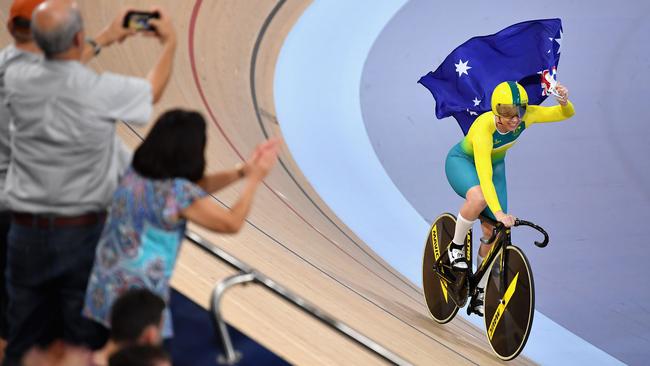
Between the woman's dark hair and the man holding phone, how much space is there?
9 cm

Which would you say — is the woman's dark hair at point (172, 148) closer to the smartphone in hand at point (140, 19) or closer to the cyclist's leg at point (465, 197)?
the smartphone in hand at point (140, 19)

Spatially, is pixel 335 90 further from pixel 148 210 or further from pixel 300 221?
pixel 148 210

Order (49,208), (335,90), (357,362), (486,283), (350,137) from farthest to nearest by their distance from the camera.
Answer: (335,90) < (350,137) < (486,283) < (357,362) < (49,208)

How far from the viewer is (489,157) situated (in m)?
4.39

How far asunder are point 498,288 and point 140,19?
2469 mm

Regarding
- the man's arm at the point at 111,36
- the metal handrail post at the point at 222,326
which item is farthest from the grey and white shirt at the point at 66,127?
the metal handrail post at the point at 222,326

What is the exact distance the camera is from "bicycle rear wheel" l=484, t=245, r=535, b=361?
4293 mm

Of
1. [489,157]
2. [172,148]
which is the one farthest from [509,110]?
[172,148]

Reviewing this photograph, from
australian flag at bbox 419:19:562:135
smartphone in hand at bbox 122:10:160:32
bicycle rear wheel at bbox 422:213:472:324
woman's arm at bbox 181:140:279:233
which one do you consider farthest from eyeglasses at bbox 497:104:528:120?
woman's arm at bbox 181:140:279:233

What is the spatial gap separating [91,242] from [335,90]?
17.4 feet

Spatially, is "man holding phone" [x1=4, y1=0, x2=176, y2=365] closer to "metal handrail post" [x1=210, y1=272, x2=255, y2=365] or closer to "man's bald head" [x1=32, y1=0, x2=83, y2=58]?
"man's bald head" [x1=32, y1=0, x2=83, y2=58]

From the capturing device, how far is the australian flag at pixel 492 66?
16.2 ft

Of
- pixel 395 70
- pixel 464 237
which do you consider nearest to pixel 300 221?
pixel 464 237

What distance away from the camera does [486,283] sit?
15.3ft
